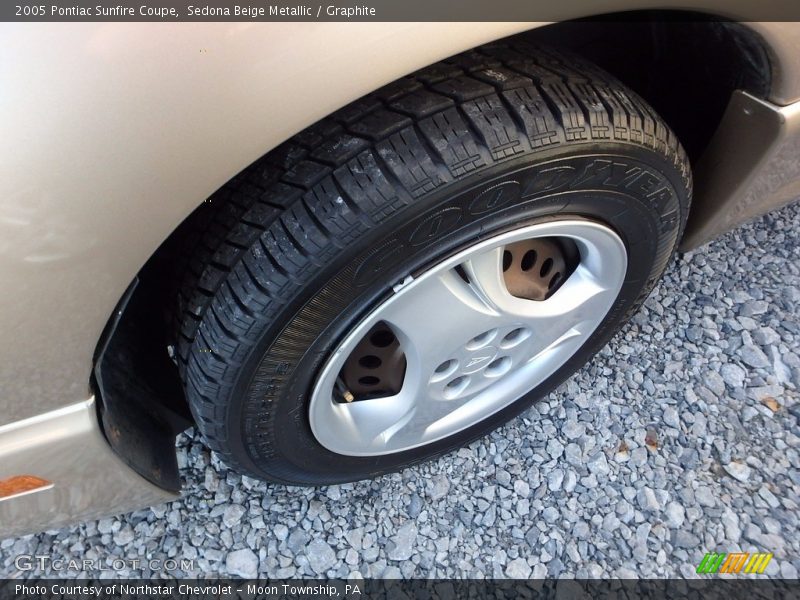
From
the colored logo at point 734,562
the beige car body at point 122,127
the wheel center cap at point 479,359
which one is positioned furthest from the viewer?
the colored logo at point 734,562

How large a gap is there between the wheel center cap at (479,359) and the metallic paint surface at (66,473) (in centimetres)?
66

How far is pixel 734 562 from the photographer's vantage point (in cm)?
143

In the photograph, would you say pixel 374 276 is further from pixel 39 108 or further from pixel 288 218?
pixel 39 108

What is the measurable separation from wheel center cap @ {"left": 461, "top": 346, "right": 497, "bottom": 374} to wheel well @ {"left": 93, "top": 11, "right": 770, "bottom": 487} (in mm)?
584

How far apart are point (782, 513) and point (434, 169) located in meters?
1.24

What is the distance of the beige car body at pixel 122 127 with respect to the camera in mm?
684

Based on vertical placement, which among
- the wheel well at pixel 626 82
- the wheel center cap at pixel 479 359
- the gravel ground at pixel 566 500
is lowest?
the gravel ground at pixel 566 500

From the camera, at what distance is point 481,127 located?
93cm

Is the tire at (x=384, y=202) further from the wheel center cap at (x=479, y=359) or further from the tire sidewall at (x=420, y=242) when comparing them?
the wheel center cap at (x=479, y=359)

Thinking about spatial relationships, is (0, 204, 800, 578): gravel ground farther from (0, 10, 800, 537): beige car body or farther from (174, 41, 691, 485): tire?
(0, 10, 800, 537): beige car body

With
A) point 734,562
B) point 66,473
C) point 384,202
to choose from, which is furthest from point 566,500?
point 66,473

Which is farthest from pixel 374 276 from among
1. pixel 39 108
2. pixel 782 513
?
pixel 782 513

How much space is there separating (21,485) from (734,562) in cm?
147

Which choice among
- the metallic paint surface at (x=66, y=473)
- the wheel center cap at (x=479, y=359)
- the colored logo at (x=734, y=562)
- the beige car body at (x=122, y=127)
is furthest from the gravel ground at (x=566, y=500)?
the beige car body at (x=122, y=127)
